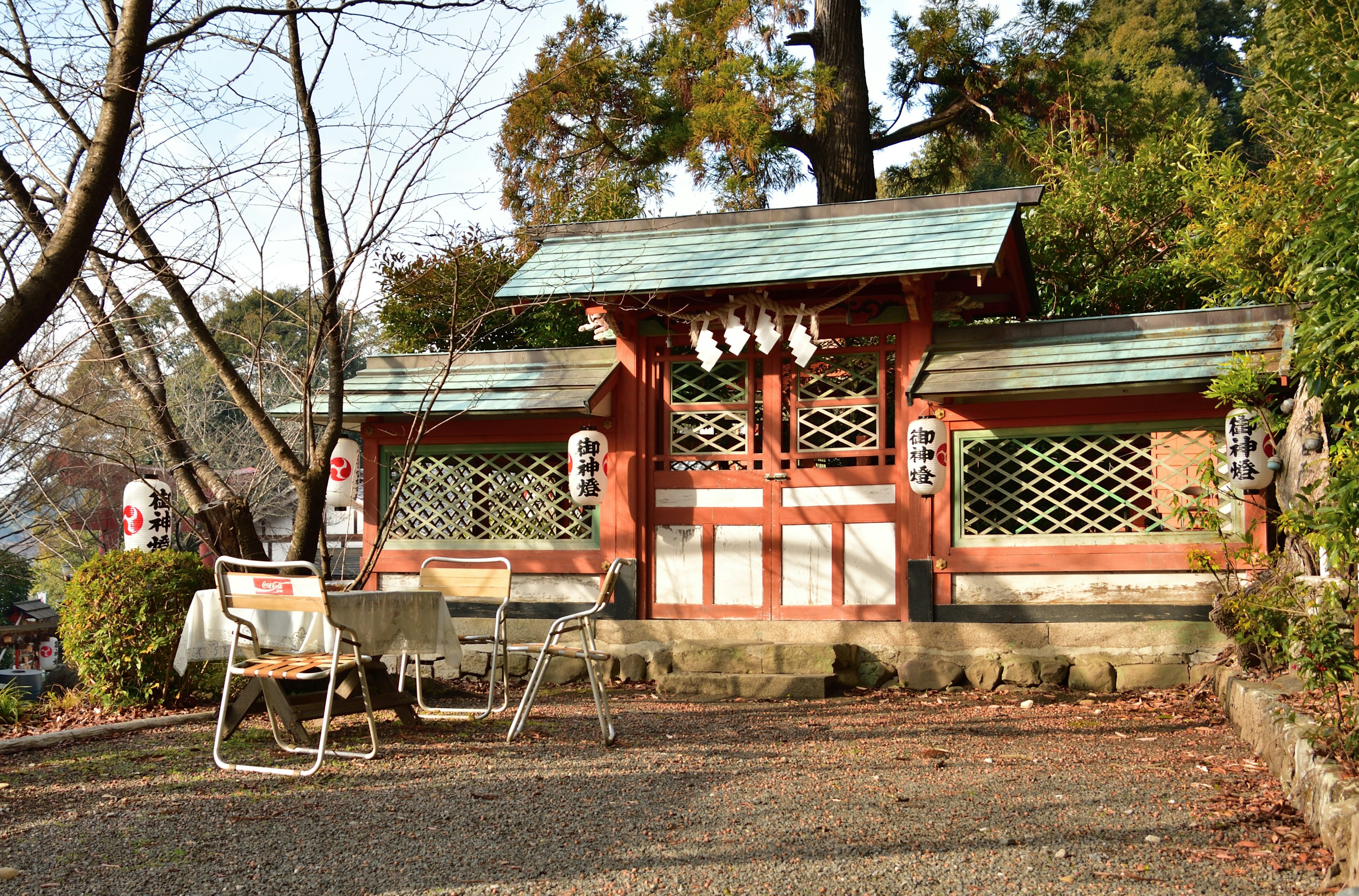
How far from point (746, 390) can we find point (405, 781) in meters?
4.57

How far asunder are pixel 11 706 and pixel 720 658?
4788 mm

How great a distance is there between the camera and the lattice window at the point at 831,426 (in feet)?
27.5

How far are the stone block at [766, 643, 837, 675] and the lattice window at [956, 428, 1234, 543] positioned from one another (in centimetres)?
134

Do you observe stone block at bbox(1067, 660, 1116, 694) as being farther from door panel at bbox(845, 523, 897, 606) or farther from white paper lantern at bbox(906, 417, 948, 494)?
white paper lantern at bbox(906, 417, 948, 494)

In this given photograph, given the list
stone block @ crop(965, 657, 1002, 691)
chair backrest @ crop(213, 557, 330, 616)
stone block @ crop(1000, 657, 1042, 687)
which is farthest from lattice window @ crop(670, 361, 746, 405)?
chair backrest @ crop(213, 557, 330, 616)

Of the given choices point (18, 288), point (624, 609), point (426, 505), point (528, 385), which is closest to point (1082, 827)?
point (18, 288)

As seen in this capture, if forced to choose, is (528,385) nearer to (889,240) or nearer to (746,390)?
(746,390)

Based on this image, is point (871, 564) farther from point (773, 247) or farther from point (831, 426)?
point (773, 247)

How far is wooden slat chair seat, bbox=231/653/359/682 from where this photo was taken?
200 inches

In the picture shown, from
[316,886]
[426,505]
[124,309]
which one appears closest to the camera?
[316,886]

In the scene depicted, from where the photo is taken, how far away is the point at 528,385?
28.7 feet

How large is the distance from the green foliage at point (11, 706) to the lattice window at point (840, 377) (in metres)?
5.91

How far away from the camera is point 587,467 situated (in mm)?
8367

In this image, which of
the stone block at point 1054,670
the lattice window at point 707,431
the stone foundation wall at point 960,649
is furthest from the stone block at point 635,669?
the stone block at point 1054,670
